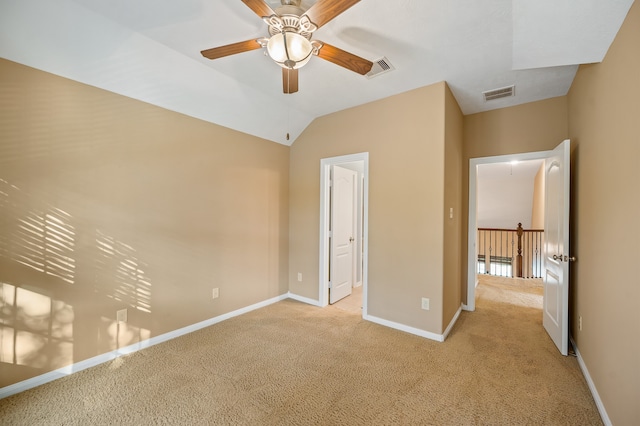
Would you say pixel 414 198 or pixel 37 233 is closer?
pixel 37 233

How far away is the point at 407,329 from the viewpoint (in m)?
3.02

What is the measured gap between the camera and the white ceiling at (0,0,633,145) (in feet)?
5.75

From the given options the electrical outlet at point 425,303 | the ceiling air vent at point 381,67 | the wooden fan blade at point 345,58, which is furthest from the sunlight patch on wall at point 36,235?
the electrical outlet at point 425,303

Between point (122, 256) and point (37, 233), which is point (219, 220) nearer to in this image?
point (122, 256)

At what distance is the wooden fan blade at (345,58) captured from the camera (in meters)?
1.71

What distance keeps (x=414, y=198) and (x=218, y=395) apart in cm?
267

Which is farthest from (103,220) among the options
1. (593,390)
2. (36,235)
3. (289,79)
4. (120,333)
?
(593,390)

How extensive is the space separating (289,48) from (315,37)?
774 mm

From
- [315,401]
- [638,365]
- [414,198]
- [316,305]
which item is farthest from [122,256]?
[638,365]

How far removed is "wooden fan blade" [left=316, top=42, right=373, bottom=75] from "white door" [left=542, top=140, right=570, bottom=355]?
2220 mm

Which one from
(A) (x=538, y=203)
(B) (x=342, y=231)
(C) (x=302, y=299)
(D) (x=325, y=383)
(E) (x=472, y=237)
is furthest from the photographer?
(A) (x=538, y=203)

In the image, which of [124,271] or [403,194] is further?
[403,194]

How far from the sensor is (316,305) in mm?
3895

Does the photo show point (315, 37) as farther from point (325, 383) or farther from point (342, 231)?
point (325, 383)
